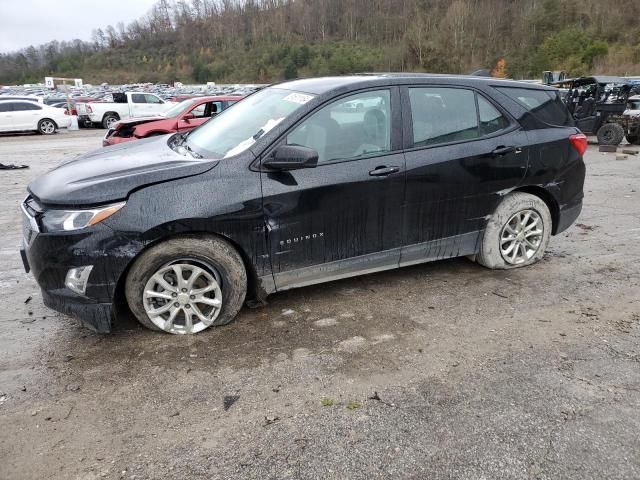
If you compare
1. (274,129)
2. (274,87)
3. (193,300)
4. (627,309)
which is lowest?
(627,309)

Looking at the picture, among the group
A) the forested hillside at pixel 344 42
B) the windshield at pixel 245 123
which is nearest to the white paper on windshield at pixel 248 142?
the windshield at pixel 245 123

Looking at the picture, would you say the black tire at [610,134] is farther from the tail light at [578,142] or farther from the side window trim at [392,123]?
the side window trim at [392,123]

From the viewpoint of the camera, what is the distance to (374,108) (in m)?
3.77

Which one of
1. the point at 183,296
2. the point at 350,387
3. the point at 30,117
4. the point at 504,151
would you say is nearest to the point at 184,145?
the point at 183,296

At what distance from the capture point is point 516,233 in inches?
177

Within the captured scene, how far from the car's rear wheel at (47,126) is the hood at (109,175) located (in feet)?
63.4

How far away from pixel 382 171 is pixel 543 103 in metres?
1.92

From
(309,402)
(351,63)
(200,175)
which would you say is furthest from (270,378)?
(351,63)

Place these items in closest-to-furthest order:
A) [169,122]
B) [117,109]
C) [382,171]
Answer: [382,171] → [169,122] → [117,109]

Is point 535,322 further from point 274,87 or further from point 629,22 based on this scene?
point 629,22

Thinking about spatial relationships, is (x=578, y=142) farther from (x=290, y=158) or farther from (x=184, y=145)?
(x=184, y=145)

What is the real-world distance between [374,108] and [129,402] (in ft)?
8.58

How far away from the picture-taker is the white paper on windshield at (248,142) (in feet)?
11.5

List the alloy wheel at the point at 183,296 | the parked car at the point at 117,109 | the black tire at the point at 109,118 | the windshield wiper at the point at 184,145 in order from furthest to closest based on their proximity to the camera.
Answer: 1. the black tire at the point at 109,118
2. the parked car at the point at 117,109
3. the windshield wiper at the point at 184,145
4. the alloy wheel at the point at 183,296
